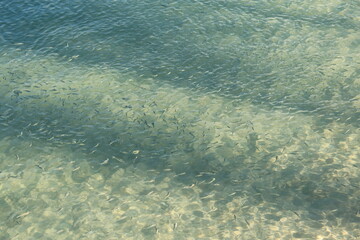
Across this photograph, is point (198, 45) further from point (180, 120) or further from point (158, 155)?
point (158, 155)

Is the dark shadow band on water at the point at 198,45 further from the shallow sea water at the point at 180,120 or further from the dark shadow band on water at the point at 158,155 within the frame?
the dark shadow band on water at the point at 158,155

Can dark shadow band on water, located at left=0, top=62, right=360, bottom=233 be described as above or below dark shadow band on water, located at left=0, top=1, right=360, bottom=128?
below

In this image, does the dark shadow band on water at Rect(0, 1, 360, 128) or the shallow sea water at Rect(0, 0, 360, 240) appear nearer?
the shallow sea water at Rect(0, 0, 360, 240)

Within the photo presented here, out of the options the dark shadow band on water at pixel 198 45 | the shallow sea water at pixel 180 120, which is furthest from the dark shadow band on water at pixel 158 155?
the dark shadow band on water at pixel 198 45

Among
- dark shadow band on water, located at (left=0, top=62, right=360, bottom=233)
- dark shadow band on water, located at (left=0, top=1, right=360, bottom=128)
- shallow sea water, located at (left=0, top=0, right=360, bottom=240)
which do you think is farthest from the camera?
dark shadow band on water, located at (left=0, top=1, right=360, bottom=128)

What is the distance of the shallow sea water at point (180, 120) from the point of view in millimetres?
25547

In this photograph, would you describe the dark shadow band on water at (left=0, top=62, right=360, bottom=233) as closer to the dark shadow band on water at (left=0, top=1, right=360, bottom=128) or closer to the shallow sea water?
the shallow sea water

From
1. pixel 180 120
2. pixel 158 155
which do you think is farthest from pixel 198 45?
pixel 158 155

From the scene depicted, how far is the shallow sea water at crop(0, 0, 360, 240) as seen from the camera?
25547 mm

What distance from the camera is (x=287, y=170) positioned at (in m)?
28.0

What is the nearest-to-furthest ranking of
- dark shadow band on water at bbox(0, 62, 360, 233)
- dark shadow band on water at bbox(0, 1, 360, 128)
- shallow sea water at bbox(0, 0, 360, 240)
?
shallow sea water at bbox(0, 0, 360, 240)
dark shadow band on water at bbox(0, 62, 360, 233)
dark shadow band on water at bbox(0, 1, 360, 128)

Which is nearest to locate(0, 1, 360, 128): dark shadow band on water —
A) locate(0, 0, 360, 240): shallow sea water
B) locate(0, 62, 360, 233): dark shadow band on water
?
locate(0, 0, 360, 240): shallow sea water

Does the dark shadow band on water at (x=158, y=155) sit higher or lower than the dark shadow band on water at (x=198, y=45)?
lower

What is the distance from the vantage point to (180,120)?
33031 millimetres
